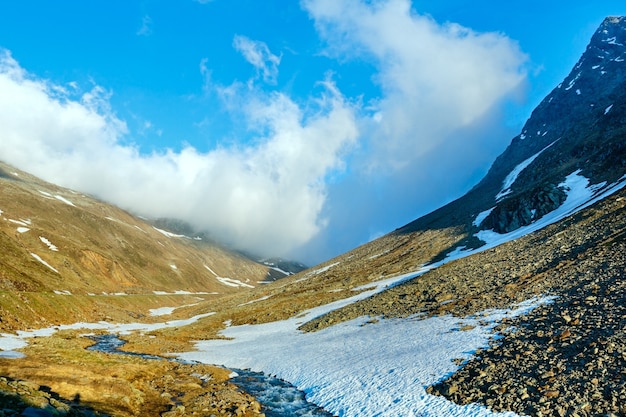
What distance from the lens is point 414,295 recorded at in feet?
160

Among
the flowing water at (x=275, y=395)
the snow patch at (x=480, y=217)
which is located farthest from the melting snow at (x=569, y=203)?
the flowing water at (x=275, y=395)

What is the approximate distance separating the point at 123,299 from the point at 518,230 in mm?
108343

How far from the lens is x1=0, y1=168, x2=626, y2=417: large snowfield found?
2178cm

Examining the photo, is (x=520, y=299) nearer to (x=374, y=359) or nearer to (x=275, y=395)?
(x=374, y=359)

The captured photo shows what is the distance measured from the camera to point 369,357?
29656mm

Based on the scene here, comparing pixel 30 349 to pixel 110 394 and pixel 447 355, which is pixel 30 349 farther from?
pixel 447 355

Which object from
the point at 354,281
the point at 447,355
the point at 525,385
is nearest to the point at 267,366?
the point at 447,355

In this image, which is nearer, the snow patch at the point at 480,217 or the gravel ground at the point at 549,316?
the gravel ground at the point at 549,316

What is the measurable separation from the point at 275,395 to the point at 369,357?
7777mm

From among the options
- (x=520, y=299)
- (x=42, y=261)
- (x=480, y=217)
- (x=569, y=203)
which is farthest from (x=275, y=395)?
(x=42, y=261)

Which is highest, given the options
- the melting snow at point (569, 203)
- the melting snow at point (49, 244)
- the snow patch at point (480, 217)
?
A: the melting snow at point (49, 244)

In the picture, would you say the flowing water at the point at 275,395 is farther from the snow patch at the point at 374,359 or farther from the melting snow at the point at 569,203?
the melting snow at the point at 569,203

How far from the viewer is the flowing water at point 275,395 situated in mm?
23156

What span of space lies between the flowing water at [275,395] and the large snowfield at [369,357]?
68cm
